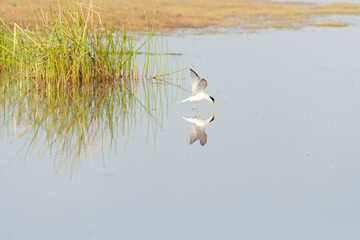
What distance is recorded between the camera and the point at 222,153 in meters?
5.32

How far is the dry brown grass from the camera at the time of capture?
16766 mm

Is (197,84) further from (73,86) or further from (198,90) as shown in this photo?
(73,86)

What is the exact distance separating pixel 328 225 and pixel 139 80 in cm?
539

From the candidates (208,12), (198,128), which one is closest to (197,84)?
(198,128)

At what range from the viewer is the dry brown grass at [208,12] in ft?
55.0

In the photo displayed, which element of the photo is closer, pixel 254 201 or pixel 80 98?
pixel 254 201

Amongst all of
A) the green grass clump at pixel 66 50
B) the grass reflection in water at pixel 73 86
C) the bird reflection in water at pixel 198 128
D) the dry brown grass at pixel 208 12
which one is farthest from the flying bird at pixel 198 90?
the dry brown grass at pixel 208 12

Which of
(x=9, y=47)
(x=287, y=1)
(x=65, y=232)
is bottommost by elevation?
(x=65, y=232)

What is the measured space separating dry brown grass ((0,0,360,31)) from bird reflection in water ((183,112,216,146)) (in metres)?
8.43

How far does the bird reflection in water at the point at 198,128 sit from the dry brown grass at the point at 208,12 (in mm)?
8428

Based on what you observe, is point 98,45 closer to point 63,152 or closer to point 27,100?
point 27,100

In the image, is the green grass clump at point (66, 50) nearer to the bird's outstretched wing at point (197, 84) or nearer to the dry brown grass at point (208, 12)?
the bird's outstretched wing at point (197, 84)

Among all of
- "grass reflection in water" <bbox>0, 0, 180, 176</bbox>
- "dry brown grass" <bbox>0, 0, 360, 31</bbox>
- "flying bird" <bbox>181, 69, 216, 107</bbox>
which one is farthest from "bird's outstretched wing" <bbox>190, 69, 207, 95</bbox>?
"dry brown grass" <bbox>0, 0, 360, 31</bbox>

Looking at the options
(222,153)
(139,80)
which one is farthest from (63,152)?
(139,80)
